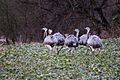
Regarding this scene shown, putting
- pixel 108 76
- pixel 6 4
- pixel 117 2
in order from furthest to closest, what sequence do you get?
1. pixel 117 2
2. pixel 6 4
3. pixel 108 76

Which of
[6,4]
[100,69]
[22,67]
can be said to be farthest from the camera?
[6,4]

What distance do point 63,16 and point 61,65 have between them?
13.9 m

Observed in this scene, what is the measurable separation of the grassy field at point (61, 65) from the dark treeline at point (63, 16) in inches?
336

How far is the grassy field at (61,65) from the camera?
920cm

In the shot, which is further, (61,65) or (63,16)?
(63,16)

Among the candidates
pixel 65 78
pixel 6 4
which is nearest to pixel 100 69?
pixel 65 78

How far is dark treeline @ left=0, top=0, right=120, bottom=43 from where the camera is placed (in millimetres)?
22953

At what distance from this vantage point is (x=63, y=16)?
80.5ft

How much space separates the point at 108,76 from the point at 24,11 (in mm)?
15761

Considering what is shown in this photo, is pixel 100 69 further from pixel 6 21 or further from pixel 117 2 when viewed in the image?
pixel 117 2

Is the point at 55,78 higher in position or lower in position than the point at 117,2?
lower

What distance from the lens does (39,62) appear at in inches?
457

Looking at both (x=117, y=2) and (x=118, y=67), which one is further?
(x=117, y=2)

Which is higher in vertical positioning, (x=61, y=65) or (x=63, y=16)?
(x=63, y=16)
